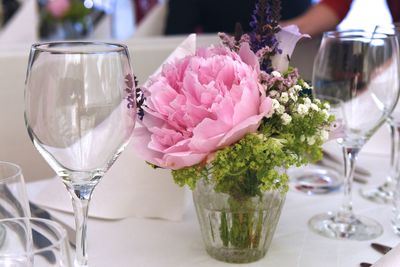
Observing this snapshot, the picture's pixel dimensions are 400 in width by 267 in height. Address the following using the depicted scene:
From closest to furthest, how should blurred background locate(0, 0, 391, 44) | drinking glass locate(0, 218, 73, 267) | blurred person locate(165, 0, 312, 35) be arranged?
drinking glass locate(0, 218, 73, 267), blurred person locate(165, 0, 312, 35), blurred background locate(0, 0, 391, 44)

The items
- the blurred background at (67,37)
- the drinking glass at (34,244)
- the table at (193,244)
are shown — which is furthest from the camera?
the blurred background at (67,37)

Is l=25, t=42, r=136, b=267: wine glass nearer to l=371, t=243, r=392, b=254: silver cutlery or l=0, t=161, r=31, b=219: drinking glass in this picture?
l=0, t=161, r=31, b=219: drinking glass

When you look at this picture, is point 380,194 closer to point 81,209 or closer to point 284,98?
point 284,98

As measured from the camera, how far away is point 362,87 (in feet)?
3.02

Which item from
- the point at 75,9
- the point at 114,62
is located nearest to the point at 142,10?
the point at 75,9

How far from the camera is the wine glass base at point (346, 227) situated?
35.5 inches

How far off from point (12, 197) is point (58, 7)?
3.53 m

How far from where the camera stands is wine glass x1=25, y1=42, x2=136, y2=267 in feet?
1.98

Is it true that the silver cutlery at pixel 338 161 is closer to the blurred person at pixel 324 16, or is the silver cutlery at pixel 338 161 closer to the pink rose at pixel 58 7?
the blurred person at pixel 324 16

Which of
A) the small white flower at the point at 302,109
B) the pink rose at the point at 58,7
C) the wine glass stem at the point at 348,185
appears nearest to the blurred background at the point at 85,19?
the pink rose at the point at 58,7

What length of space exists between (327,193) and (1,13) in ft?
11.1

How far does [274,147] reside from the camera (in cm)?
71

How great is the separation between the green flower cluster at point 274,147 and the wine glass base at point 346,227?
6.8 inches

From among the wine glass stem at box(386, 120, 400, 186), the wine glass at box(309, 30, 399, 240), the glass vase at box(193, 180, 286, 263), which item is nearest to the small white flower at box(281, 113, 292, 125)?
the glass vase at box(193, 180, 286, 263)
